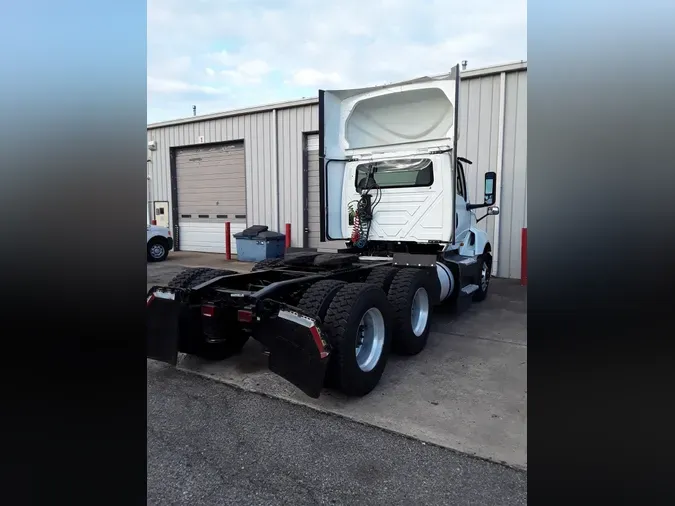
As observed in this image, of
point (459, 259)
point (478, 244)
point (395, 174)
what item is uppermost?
point (395, 174)

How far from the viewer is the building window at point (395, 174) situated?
6.29m

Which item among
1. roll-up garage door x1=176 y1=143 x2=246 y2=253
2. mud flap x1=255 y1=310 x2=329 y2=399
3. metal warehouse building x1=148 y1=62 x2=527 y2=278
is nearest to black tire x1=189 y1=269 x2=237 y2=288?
mud flap x1=255 y1=310 x2=329 y2=399

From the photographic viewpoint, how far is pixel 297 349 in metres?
3.44

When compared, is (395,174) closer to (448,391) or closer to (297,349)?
(448,391)

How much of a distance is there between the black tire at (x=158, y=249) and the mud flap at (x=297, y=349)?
37.1 feet

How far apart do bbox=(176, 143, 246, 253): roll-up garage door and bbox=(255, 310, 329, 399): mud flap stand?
12.1 meters

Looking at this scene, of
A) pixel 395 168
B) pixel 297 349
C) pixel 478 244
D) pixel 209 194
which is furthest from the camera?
pixel 209 194

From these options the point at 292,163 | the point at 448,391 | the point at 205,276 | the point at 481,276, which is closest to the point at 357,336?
the point at 448,391

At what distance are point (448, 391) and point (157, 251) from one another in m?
12.1

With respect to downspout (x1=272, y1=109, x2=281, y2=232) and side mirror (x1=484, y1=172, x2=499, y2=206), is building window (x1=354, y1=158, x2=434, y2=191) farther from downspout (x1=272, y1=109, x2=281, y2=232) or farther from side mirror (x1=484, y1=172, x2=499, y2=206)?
downspout (x1=272, y1=109, x2=281, y2=232)

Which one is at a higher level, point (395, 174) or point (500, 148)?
point (500, 148)
